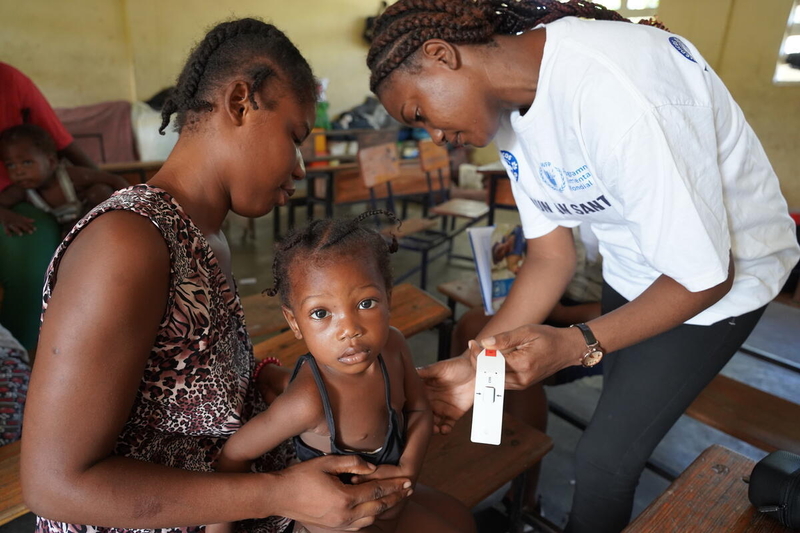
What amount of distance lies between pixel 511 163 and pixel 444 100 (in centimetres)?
45

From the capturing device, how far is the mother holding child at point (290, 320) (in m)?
0.86

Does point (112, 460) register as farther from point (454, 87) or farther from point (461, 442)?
point (461, 442)

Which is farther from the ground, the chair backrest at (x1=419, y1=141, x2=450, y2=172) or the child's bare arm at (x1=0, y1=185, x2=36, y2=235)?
the child's bare arm at (x1=0, y1=185, x2=36, y2=235)

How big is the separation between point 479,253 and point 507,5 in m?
1.37

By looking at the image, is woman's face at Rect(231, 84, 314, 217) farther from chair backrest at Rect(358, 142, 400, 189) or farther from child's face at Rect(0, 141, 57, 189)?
chair backrest at Rect(358, 142, 400, 189)

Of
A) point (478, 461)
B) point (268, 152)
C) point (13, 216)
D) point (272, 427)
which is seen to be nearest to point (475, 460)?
point (478, 461)

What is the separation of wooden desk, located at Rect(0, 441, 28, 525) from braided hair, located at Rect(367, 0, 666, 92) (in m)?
1.39

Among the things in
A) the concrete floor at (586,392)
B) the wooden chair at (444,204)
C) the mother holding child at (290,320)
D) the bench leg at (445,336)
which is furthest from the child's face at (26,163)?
the wooden chair at (444,204)

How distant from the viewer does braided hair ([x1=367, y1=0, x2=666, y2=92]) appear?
1.26 meters

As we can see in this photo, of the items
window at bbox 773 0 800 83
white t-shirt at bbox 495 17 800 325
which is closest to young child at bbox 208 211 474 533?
white t-shirt at bbox 495 17 800 325

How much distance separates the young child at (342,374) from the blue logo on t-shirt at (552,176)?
495mm

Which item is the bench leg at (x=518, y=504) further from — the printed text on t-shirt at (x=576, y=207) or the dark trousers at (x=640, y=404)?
the printed text on t-shirt at (x=576, y=207)

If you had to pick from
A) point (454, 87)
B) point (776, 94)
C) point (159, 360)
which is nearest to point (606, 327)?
point (454, 87)

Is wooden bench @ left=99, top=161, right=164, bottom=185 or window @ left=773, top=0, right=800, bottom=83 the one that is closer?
wooden bench @ left=99, top=161, right=164, bottom=185
